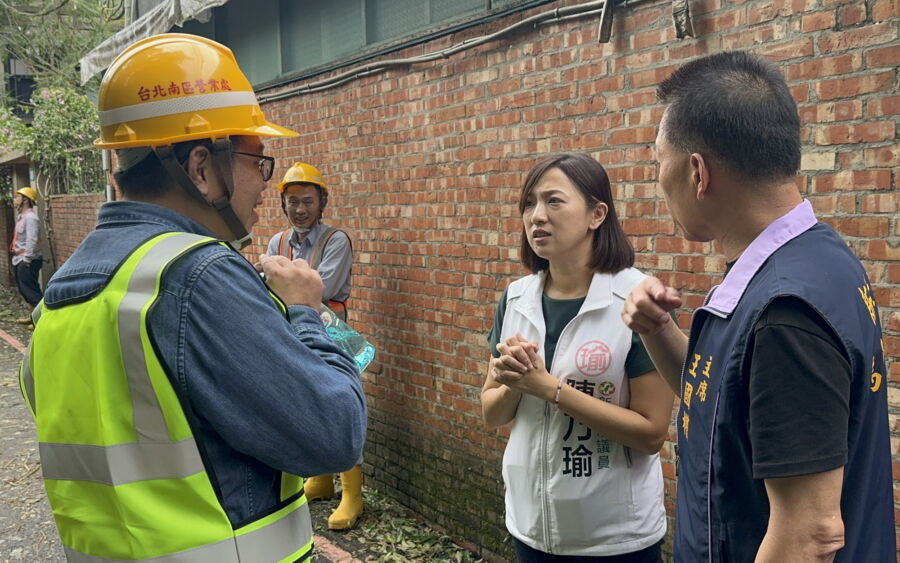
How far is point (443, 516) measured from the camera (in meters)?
4.94

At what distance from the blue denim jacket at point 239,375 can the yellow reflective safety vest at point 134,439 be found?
3 centimetres

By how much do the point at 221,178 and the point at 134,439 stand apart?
66 cm

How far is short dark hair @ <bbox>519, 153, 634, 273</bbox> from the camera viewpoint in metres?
2.68

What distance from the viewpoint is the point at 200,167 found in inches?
71.1

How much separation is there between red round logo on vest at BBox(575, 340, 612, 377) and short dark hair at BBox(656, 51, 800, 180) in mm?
1040

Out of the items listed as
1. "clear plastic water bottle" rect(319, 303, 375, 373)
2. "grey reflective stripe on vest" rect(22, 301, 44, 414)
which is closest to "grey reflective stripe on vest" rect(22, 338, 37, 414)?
"grey reflective stripe on vest" rect(22, 301, 44, 414)

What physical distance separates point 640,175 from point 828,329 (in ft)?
7.42

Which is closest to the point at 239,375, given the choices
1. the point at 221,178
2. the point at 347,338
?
the point at 221,178

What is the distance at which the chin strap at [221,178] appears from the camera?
1.76 meters

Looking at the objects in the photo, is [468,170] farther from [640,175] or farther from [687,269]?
[687,269]

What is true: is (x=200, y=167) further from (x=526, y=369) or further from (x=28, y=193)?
(x=28, y=193)

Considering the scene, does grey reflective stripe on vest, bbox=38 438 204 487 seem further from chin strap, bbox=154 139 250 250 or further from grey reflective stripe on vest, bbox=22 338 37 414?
chin strap, bbox=154 139 250 250

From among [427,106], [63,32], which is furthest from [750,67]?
[63,32]

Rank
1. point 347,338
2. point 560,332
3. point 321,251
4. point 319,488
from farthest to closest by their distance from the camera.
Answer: point 319,488, point 321,251, point 347,338, point 560,332
